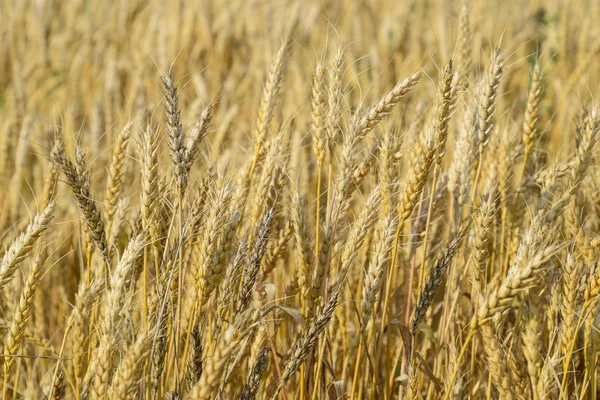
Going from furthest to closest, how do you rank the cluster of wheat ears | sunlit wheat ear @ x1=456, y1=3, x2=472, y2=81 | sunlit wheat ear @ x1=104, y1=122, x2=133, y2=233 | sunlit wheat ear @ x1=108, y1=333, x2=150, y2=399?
sunlit wheat ear @ x1=456, y1=3, x2=472, y2=81 < sunlit wheat ear @ x1=104, y1=122, x2=133, y2=233 < the cluster of wheat ears < sunlit wheat ear @ x1=108, y1=333, x2=150, y2=399

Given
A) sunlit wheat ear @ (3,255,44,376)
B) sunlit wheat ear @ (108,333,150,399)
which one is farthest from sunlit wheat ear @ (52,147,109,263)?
sunlit wheat ear @ (108,333,150,399)

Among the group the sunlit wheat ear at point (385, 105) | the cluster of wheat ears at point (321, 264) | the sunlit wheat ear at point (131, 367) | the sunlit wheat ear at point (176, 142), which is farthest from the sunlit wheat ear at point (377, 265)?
the sunlit wheat ear at point (131, 367)

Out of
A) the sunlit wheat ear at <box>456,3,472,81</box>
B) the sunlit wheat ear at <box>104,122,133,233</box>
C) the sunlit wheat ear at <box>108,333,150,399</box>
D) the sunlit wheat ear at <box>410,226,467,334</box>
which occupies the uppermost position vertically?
the sunlit wheat ear at <box>456,3,472,81</box>

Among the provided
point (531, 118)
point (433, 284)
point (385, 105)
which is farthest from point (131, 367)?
point (531, 118)

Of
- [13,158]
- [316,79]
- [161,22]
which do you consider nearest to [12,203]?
[13,158]

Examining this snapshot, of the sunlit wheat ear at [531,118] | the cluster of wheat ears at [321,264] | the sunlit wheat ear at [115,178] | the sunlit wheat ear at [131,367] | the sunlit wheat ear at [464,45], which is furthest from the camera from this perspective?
the sunlit wheat ear at [464,45]

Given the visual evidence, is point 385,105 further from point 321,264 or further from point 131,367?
point 131,367

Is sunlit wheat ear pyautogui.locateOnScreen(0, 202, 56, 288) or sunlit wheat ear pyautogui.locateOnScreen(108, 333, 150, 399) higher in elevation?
sunlit wheat ear pyautogui.locateOnScreen(0, 202, 56, 288)

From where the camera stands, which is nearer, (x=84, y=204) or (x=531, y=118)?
(x=84, y=204)

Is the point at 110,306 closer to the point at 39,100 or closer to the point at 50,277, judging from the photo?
the point at 50,277

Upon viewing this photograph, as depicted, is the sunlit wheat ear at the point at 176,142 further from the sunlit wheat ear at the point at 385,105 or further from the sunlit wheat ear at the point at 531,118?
the sunlit wheat ear at the point at 531,118

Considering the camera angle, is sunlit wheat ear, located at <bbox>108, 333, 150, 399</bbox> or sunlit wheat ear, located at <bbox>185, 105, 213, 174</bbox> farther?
sunlit wheat ear, located at <bbox>185, 105, 213, 174</bbox>

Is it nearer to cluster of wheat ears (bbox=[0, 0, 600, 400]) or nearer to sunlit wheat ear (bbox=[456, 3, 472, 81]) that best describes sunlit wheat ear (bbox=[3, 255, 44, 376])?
cluster of wheat ears (bbox=[0, 0, 600, 400])

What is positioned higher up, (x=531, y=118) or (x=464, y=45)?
(x=464, y=45)
